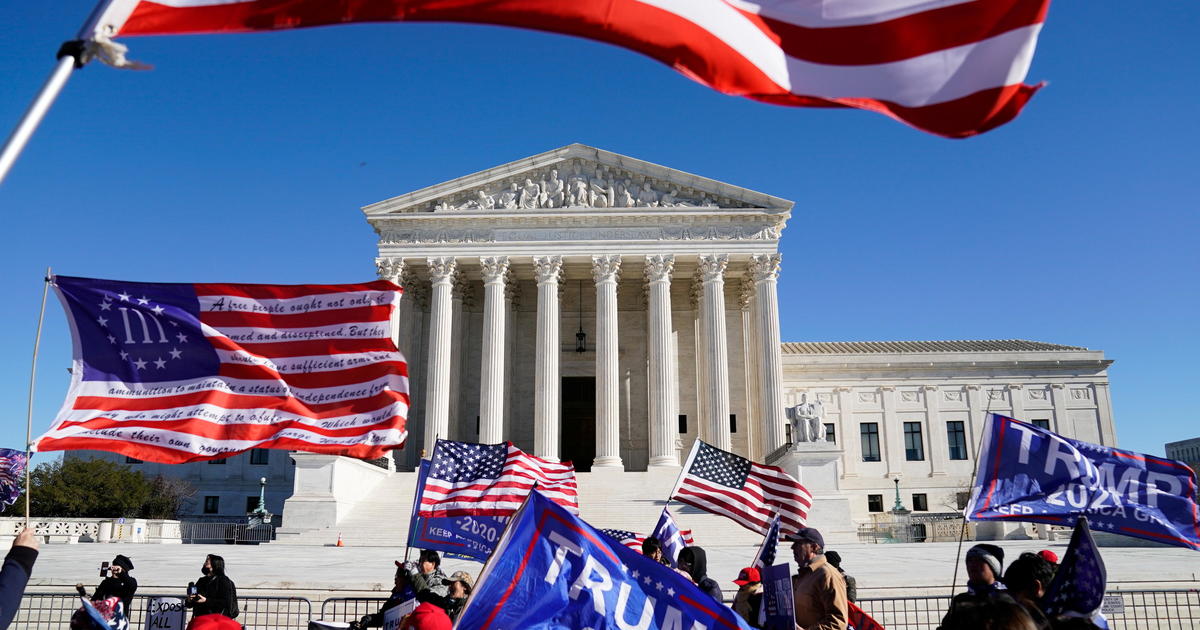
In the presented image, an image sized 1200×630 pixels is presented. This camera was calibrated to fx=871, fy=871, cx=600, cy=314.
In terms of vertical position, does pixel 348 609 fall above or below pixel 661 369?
below

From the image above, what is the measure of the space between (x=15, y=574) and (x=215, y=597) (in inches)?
193

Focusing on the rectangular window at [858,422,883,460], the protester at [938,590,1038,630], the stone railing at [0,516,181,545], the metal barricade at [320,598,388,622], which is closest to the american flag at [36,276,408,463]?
the protester at [938,590,1038,630]

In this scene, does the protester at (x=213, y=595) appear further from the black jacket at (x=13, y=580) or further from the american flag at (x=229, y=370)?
the black jacket at (x=13, y=580)

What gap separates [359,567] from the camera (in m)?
19.6

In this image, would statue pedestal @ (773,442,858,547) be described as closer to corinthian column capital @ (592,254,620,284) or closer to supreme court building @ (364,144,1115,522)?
supreme court building @ (364,144,1115,522)

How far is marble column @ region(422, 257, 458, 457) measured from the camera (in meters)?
36.8

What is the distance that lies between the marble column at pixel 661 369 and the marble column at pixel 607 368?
149 centimetres

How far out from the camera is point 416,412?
3981 cm

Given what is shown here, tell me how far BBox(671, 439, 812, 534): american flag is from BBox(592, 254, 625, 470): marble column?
74.8ft

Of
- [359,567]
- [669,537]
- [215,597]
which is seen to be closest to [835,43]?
[669,537]

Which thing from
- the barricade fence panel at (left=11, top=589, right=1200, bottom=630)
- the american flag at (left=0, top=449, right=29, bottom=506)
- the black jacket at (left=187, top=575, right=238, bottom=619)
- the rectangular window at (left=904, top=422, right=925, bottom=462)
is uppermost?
the rectangular window at (left=904, top=422, right=925, bottom=462)

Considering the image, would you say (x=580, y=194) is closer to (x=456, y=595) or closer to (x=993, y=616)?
(x=456, y=595)

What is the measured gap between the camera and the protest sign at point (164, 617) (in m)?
8.80

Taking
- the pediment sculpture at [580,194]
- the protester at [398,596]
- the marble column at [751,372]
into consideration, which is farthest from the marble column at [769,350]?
the protester at [398,596]
